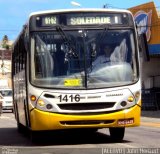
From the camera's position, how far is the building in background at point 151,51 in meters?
37.6

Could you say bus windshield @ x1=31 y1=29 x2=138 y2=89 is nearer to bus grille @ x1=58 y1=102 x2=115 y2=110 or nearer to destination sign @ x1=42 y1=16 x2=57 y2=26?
destination sign @ x1=42 y1=16 x2=57 y2=26

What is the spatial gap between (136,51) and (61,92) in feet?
7.28

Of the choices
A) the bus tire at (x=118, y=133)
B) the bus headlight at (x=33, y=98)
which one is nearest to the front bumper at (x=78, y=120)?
the bus headlight at (x=33, y=98)

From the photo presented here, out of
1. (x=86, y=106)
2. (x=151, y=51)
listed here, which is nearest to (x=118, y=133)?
(x=86, y=106)

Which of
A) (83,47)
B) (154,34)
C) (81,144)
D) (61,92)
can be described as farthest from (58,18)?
(154,34)

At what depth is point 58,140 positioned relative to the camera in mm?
15797

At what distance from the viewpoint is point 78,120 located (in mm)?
13656

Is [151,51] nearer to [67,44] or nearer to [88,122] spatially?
[67,44]

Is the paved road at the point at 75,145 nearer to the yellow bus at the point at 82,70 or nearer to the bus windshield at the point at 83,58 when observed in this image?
the yellow bus at the point at 82,70

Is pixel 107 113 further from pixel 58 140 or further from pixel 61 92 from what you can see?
pixel 58 140

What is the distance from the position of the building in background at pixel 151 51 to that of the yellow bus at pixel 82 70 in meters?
21.3

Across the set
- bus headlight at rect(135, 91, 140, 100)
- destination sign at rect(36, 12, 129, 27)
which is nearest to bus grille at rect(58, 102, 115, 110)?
bus headlight at rect(135, 91, 140, 100)

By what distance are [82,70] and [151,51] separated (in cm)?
2433

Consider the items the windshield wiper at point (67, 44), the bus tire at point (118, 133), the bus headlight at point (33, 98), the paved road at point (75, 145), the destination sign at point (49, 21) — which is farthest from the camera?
the bus tire at point (118, 133)
